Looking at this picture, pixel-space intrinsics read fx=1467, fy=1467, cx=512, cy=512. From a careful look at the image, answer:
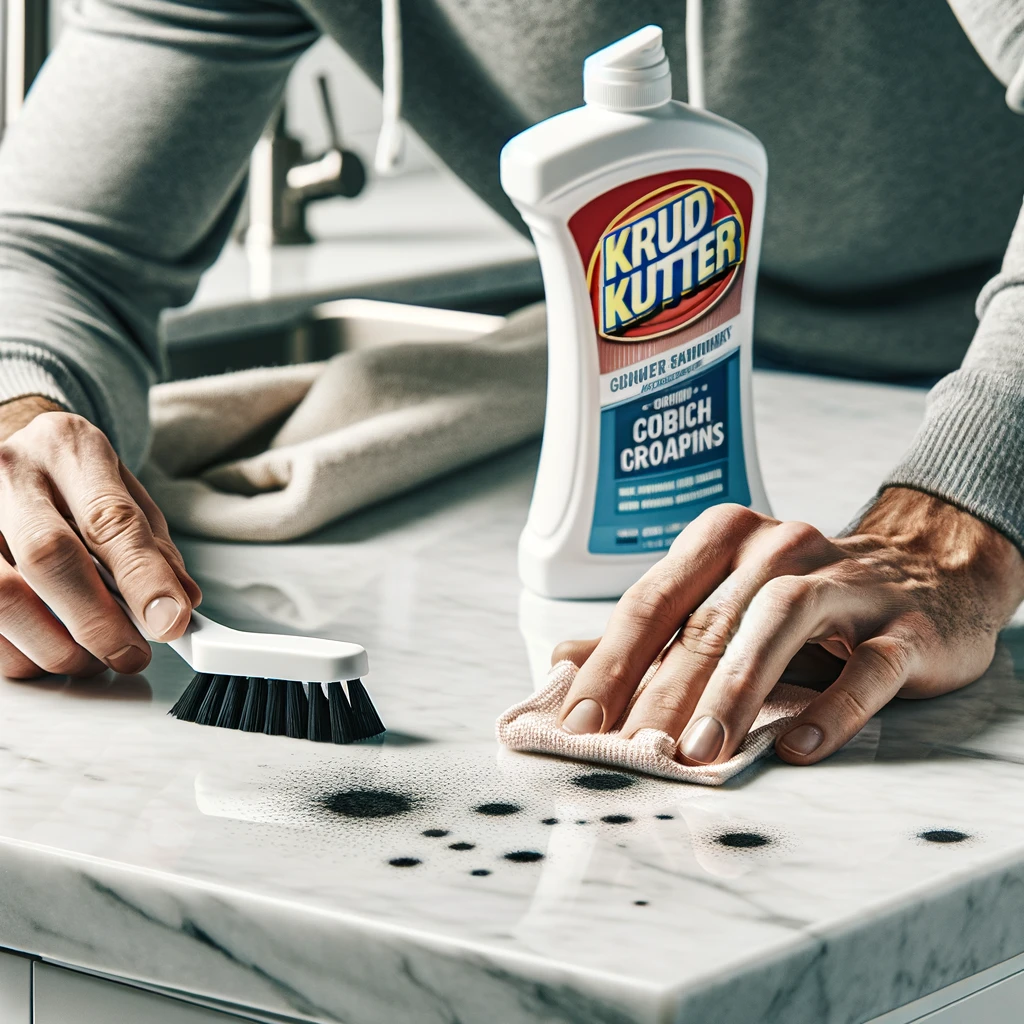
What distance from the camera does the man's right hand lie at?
0.68m

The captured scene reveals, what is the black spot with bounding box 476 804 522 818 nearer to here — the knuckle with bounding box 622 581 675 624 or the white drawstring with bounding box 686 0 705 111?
the knuckle with bounding box 622 581 675 624

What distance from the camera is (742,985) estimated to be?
0.42 m

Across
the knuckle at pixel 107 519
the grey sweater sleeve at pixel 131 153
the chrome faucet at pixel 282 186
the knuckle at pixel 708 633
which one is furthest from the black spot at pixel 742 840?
the chrome faucet at pixel 282 186

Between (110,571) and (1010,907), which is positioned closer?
(1010,907)

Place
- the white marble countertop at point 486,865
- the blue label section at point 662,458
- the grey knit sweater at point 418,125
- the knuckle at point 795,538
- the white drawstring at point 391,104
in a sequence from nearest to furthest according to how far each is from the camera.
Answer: the white marble countertop at point 486,865 < the knuckle at point 795,538 < the blue label section at point 662,458 < the white drawstring at point 391,104 < the grey knit sweater at point 418,125

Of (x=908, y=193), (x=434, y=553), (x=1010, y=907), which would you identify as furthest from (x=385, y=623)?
(x=908, y=193)

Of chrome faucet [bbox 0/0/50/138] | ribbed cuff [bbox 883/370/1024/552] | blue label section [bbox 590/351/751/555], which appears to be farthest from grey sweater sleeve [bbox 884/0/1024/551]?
chrome faucet [bbox 0/0/50/138]

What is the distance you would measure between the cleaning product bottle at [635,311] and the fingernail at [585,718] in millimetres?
212

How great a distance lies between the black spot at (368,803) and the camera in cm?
54

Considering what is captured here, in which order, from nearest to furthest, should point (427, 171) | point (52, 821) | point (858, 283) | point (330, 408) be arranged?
point (52, 821) < point (330, 408) < point (858, 283) < point (427, 171)

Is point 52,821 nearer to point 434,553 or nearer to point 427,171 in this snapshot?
point 434,553

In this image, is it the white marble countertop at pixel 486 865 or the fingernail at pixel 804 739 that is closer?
the white marble countertop at pixel 486 865

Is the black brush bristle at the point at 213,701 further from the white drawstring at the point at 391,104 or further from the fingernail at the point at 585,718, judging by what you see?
the white drawstring at the point at 391,104

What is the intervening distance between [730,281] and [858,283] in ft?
1.82
